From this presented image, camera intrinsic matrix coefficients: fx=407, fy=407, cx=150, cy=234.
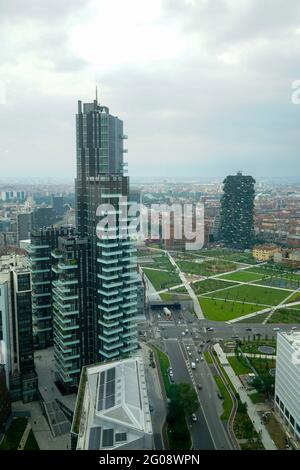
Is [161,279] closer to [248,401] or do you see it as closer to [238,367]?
[238,367]

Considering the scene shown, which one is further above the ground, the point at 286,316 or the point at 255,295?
the point at 255,295

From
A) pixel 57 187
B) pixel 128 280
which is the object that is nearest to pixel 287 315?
pixel 128 280

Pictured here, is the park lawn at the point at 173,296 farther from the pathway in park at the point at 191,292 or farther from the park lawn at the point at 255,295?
the park lawn at the point at 255,295

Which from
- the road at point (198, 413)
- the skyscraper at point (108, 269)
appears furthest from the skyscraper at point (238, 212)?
the skyscraper at point (108, 269)

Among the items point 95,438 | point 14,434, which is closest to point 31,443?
point 14,434

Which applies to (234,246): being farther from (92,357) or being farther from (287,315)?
(92,357)

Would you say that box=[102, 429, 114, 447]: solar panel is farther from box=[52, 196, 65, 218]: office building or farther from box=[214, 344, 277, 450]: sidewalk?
box=[52, 196, 65, 218]: office building
